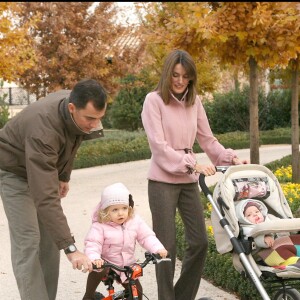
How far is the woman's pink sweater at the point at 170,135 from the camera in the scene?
16.4 ft

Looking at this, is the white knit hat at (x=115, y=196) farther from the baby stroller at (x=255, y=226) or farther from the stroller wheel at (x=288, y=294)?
the stroller wheel at (x=288, y=294)

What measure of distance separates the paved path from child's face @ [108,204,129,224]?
5.35ft

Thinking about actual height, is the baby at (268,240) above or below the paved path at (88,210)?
above

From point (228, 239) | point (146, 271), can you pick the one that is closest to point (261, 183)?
point (228, 239)

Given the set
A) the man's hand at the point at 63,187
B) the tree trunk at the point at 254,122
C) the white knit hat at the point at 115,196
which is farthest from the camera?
the tree trunk at the point at 254,122

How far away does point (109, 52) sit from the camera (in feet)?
71.4

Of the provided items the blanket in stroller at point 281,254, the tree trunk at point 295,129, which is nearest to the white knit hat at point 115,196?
the blanket in stroller at point 281,254

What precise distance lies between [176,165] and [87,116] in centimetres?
100

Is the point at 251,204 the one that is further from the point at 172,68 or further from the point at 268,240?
the point at 172,68

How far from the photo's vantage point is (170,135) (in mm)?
5133

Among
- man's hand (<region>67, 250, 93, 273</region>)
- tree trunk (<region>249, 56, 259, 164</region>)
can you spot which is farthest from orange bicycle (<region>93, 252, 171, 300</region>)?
tree trunk (<region>249, 56, 259, 164</region>)

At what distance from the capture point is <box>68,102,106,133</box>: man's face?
13.6 feet

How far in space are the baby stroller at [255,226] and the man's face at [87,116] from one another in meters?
1.02

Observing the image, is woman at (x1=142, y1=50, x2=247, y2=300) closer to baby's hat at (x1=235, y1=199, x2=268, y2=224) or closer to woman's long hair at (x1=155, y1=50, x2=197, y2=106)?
woman's long hair at (x1=155, y1=50, x2=197, y2=106)
